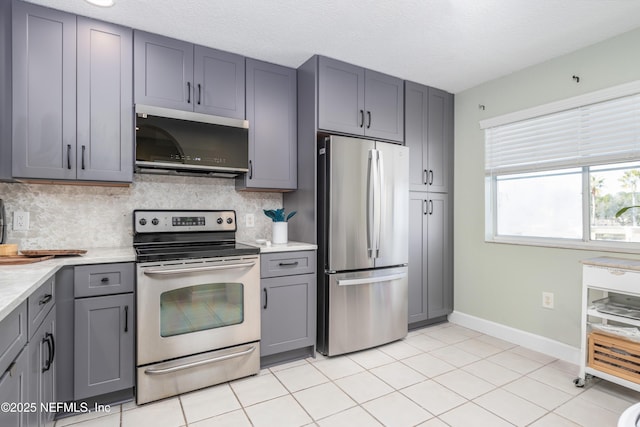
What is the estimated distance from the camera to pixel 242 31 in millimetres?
2373

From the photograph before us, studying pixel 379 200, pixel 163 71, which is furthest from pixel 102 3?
pixel 379 200

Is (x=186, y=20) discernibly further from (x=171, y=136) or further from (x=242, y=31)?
(x=171, y=136)

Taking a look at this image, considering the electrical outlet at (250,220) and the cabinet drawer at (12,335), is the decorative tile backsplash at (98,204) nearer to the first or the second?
the electrical outlet at (250,220)

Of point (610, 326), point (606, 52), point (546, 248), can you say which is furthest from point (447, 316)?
point (606, 52)

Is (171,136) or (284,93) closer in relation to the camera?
(171,136)

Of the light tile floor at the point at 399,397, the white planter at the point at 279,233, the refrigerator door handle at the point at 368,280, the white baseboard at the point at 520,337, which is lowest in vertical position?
the light tile floor at the point at 399,397

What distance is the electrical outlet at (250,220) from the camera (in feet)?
9.98

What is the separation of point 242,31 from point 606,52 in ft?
8.82

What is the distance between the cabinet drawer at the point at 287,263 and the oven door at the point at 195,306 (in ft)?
0.31

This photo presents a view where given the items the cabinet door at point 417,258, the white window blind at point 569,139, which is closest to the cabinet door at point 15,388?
the cabinet door at point 417,258

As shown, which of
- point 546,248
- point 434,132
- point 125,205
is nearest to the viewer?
point 125,205

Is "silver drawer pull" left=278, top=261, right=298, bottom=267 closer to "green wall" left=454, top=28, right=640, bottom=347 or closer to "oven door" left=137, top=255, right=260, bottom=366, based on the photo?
"oven door" left=137, top=255, right=260, bottom=366

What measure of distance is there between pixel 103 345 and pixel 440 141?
3.35 m

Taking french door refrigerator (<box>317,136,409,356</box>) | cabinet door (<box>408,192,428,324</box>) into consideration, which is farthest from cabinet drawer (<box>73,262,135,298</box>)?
cabinet door (<box>408,192,428,324</box>)
